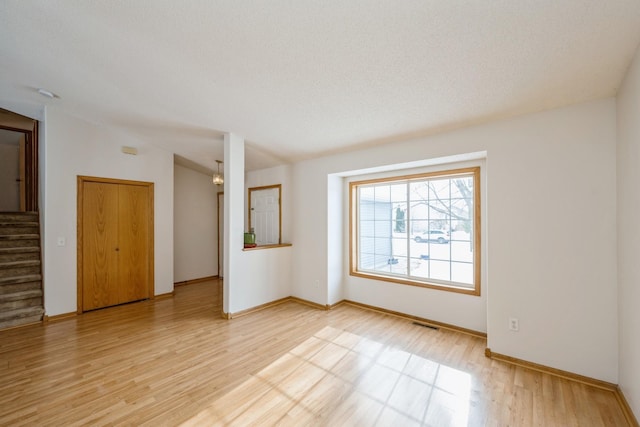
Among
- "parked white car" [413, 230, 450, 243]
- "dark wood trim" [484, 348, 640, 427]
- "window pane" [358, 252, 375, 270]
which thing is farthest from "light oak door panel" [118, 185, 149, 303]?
"dark wood trim" [484, 348, 640, 427]

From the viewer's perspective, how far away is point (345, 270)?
4.35 metres

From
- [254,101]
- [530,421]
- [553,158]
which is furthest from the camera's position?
[254,101]

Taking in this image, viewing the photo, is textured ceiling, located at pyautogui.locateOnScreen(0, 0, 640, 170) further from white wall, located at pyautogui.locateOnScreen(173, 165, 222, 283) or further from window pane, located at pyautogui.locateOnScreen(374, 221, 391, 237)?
white wall, located at pyautogui.locateOnScreen(173, 165, 222, 283)

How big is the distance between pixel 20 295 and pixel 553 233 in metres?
6.18

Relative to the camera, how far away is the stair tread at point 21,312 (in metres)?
3.32

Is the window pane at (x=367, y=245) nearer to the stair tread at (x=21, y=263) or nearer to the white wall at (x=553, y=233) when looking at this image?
the white wall at (x=553, y=233)

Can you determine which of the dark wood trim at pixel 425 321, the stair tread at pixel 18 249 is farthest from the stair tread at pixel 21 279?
the dark wood trim at pixel 425 321

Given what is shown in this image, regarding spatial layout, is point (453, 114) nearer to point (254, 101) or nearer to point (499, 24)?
point (499, 24)

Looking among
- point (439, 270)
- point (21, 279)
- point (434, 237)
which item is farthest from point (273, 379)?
point (21, 279)

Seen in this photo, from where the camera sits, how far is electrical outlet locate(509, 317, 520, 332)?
2507 mm

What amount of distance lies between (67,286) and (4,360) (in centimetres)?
136

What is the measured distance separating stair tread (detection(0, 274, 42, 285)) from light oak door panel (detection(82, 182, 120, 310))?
1.67 ft

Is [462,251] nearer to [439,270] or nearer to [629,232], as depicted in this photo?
[439,270]

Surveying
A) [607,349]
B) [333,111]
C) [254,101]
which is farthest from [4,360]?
[607,349]
